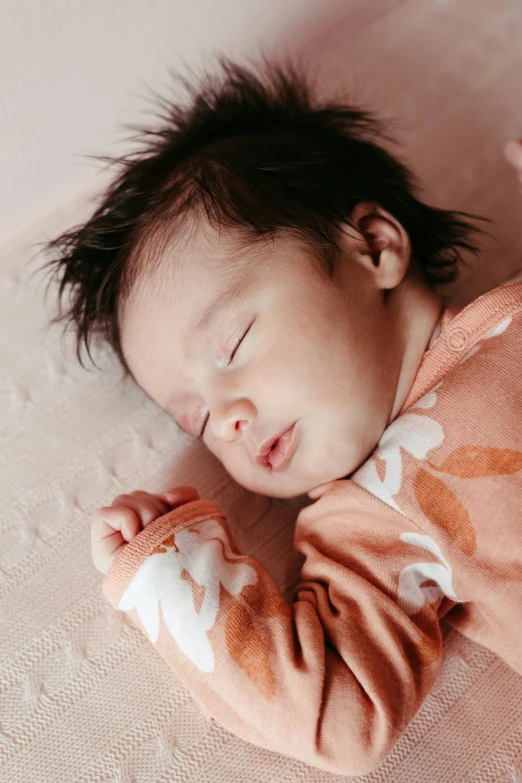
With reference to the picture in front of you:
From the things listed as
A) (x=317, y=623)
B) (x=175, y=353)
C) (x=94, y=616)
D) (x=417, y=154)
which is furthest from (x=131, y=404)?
(x=417, y=154)

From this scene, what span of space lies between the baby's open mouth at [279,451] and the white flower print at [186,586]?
129 millimetres

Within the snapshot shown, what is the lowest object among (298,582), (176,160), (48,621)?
(298,582)

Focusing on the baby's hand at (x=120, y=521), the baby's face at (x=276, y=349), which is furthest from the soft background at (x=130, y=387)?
the baby's face at (x=276, y=349)

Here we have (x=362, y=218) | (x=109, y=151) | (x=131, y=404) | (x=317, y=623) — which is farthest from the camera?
(x=109, y=151)

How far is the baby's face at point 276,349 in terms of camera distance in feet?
3.18

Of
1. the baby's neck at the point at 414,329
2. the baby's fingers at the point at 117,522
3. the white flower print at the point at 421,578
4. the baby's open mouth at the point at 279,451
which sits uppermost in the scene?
the baby's fingers at the point at 117,522

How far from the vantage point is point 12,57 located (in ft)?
3.68

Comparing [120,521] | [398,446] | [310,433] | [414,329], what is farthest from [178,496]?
[414,329]

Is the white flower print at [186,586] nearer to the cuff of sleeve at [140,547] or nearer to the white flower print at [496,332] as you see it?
the cuff of sleeve at [140,547]

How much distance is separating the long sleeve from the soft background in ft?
0.27

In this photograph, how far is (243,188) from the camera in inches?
40.5

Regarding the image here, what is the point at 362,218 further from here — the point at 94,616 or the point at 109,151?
the point at 94,616

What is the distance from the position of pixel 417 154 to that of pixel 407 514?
Result: 737mm

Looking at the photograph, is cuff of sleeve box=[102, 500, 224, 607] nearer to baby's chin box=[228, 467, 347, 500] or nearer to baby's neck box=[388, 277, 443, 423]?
baby's chin box=[228, 467, 347, 500]
